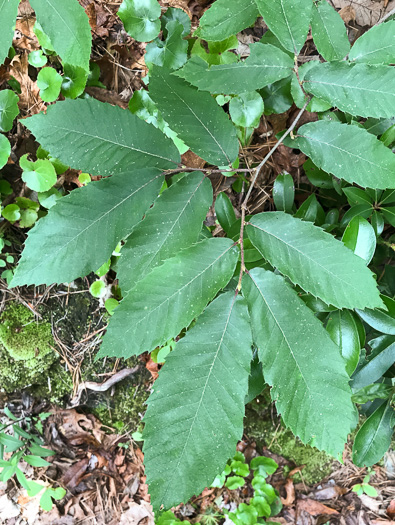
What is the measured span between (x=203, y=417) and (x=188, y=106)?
2.56ft

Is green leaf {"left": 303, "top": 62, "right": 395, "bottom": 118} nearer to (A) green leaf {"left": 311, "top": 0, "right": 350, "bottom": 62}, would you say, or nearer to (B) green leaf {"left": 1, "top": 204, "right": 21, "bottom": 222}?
(A) green leaf {"left": 311, "top": 0, "right": 350, "bottom": 62}

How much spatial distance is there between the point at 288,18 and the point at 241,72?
0.19m

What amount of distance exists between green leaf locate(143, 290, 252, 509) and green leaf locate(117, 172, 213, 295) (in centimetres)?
22

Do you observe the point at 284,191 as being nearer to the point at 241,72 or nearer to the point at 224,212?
the point at 224,212

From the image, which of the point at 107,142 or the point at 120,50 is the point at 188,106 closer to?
the point at 107,142

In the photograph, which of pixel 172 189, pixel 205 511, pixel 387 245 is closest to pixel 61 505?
pixel 205 511

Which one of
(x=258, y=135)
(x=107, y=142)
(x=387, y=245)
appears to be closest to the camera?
(x=107, y=142)

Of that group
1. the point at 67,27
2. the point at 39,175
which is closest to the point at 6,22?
the point at 67,27

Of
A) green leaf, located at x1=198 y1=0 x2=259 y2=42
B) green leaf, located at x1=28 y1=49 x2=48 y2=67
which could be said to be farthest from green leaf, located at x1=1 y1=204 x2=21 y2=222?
green leaf, located at x1=198 y1=0 x2=259 y2=42

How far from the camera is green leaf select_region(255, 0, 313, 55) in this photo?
95 cm

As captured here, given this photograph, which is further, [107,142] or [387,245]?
[387,245]

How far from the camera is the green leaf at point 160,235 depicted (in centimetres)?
93

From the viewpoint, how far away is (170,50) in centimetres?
144

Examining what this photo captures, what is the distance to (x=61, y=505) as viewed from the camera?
207 cm
